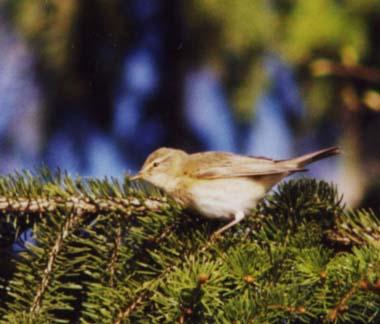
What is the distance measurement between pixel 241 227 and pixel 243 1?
2369 millimetres

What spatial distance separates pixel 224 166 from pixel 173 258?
42.8 inches

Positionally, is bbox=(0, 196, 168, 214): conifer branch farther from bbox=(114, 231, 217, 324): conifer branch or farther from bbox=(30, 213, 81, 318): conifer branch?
bbox=(114, 231, 217, 324): conifer branch

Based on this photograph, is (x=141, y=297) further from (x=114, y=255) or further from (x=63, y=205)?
(x=63, y=205)

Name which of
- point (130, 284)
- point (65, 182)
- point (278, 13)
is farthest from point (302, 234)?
point (278, 13)

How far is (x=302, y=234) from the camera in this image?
265 centimetres

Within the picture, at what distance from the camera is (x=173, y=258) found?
8.71 feet

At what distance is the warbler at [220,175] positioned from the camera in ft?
10.9

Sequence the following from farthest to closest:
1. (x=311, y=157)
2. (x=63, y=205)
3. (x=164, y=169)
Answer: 1. (x=164, y=169)
2. (x=311, y=157)
3. (x=63, y=205)

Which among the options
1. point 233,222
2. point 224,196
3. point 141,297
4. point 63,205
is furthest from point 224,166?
point 141,297

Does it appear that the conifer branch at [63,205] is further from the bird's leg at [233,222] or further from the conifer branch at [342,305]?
the conifer branch at [342,305]

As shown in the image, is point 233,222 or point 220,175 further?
point 220,175

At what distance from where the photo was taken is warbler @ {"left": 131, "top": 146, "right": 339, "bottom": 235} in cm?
331

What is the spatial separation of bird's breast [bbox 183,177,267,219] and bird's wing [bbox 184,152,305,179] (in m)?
0.03

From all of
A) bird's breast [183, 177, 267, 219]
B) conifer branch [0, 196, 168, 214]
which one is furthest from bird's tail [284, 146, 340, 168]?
conifer branch [0, 196, 168, 214]
